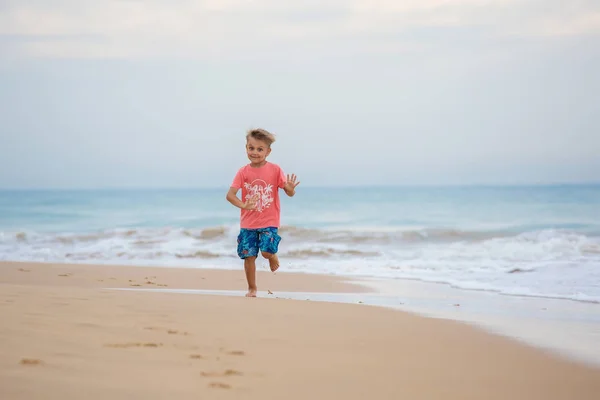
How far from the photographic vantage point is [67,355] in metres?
3.51

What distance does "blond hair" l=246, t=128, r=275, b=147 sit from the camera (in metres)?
6.70

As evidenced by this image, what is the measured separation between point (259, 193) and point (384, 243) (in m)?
12.1

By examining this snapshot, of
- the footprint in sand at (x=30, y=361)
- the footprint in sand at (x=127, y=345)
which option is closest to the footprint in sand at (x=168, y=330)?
the footprint in sand at (x=127, y=345)

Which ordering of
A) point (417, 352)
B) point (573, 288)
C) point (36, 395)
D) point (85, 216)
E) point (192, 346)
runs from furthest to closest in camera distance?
point (85, 216), point (573, 288), point (417, 352), point (192, 346), point (36, 395)

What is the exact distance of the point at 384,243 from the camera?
18531 mm

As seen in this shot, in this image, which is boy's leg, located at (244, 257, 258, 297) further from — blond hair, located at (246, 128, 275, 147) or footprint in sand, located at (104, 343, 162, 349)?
footprint in sand, located at (104, 343, 162, 349)

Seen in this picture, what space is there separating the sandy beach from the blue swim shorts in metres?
1.11

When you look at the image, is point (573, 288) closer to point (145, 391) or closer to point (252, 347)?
point (252, 347)

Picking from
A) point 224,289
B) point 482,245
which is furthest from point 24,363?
point 482,245

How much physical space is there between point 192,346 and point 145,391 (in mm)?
912

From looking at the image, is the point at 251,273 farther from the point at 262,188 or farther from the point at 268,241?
the point at 262,188

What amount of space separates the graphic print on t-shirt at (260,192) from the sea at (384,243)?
10.6 feet

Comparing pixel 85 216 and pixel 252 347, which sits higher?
pixel 85 216

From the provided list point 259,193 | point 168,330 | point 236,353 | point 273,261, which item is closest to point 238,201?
point 259,193
